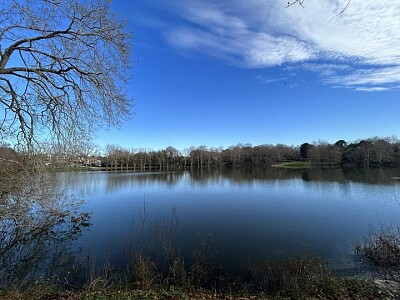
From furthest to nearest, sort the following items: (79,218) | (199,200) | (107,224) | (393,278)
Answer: (199,200) → (79,218) → (107,224) → (393,278)

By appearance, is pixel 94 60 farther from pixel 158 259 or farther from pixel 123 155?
pixel 123 155

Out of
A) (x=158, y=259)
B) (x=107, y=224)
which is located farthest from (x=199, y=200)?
(x=158, y=259)

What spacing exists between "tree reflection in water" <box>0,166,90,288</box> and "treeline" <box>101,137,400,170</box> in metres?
84.5

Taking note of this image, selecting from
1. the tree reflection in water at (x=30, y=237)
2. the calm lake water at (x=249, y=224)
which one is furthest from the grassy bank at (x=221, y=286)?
the tree reflection in water at (x=30, y=237)

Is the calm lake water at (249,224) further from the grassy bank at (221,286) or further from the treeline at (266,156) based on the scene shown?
the treeline at (266,156)

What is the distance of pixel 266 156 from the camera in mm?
110812

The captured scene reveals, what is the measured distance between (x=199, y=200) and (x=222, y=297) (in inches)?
740

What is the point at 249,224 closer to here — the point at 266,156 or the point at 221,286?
the point at 221,286

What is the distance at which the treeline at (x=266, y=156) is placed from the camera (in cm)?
8231

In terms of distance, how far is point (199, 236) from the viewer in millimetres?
13695

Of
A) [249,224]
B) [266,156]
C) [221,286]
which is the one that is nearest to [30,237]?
[221,286]

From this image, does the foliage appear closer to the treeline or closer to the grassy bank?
the grassy bank

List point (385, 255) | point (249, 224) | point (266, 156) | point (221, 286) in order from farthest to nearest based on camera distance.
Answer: point (266, 156), point (249, 224), point (385, 255), point (221, 286)

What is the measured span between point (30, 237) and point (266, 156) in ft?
339
